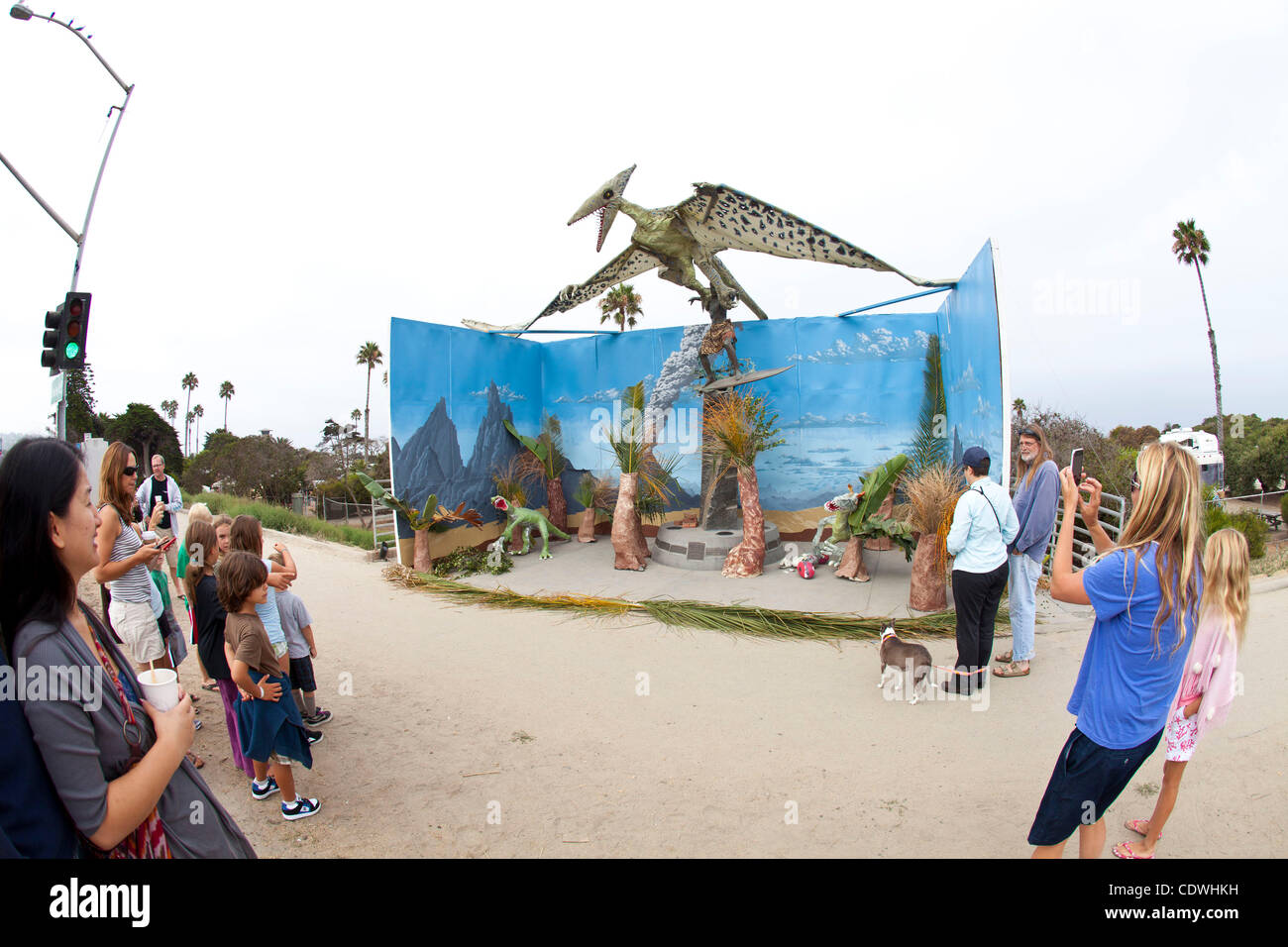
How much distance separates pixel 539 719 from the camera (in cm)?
406

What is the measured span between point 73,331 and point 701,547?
7519mm

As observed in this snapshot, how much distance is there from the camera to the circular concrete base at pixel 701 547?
821 centimetres

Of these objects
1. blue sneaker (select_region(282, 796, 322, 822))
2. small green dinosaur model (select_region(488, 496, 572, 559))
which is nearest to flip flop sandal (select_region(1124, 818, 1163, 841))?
blue sneaker (select_region(282, 796, 322, 822))

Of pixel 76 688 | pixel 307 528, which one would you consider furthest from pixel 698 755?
pixel 307 528

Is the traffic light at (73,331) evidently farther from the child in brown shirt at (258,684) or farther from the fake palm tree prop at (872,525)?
the fake palm tree prop at (872,525)

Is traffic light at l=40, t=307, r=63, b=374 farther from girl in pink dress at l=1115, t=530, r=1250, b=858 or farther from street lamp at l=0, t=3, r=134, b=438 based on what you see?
girl in pink dress at l=1115, t=530, r=1250, b=858

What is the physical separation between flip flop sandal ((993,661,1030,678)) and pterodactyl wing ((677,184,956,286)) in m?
4.78

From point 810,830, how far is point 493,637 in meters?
3.63

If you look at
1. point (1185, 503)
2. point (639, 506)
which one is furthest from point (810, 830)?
point (639, 506)

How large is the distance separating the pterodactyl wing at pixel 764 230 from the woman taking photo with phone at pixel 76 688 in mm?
7496

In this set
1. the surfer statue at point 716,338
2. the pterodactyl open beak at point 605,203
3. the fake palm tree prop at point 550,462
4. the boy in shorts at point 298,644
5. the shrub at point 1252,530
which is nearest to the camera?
the boy in shorts at point 298,644

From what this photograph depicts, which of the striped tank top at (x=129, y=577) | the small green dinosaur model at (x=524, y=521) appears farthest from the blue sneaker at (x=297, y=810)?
the small green dinosaur model at (x=524, y=521)

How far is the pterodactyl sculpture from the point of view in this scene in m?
7.67
